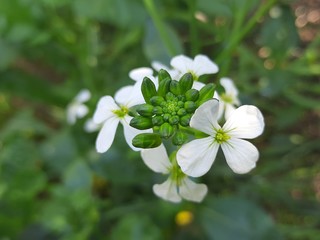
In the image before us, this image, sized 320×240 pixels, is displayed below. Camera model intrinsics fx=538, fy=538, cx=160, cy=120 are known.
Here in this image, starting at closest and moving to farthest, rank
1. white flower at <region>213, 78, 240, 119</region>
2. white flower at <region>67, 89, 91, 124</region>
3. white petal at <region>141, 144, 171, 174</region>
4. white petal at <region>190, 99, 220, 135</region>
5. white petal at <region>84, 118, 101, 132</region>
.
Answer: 1. white petal at <region>190, 99, 220, 135</region>
2. white petal at <region>141, 144, 171, 174</region>
3. white flower at <region>213, 78, 240, 119</region>
4. white petal at <region>84, 118, 101, 132</region>
5. white flower at <region>67, 89, 91, 124</region>

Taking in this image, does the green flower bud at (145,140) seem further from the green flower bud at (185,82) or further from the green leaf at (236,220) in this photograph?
the green leaf at (236,220)

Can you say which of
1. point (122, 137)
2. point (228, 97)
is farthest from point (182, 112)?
point (122, 137)

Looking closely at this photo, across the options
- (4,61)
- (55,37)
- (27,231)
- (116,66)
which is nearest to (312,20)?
(116,66)

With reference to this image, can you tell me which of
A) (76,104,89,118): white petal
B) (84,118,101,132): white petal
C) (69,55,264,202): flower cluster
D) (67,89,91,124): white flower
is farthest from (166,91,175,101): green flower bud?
(76,104,89,118): white petal

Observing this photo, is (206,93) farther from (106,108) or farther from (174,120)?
(106,108)

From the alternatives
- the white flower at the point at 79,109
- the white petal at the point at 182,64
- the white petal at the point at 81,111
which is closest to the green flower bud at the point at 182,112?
the white petal at the point at 182,64

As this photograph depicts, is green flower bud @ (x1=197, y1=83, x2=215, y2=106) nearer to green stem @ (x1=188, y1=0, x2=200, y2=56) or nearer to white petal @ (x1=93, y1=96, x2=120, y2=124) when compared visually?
white petal @ (x1=93, y1=96, x2=120, y2=124)

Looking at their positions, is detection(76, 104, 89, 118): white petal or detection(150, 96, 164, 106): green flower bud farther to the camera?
detection(76, 104, 89, 118): white petal
